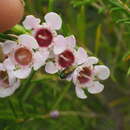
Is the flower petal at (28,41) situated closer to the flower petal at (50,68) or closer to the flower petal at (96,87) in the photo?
the flower petal at (50,68)

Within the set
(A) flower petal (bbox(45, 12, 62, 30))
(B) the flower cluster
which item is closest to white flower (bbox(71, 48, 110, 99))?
(B) the flower cluster

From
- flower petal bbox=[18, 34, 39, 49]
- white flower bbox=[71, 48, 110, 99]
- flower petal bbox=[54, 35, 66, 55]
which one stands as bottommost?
white flower bbox=[71, 48, 110, 99]

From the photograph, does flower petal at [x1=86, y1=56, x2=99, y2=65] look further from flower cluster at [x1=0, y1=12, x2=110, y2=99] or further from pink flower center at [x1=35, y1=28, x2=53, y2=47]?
pink flower center at [x1=35, y1=28, x2=53, y2=47]

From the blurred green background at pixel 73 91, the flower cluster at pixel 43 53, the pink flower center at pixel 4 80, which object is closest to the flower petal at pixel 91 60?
the flower cluster at pixel 43 53

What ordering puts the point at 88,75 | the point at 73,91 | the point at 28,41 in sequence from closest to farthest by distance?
the point at 28,41 < the point at 88,75 < the point at 73,91

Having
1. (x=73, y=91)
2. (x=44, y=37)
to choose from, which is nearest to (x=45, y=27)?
(x=44, y=37)

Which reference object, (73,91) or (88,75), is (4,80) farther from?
(73,91)
